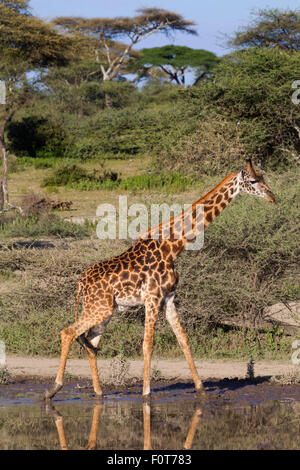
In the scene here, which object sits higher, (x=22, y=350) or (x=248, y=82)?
(x=248, y=82)

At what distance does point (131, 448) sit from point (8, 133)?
27.7m

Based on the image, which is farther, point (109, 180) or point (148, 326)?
point (109, 180)

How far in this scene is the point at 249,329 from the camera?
430 inches

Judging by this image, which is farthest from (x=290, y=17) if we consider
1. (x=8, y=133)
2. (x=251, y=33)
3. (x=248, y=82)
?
(x=8, y=133)

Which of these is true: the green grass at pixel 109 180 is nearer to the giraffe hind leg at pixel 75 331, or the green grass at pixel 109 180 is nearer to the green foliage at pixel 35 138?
the green foliage at pixel 35 138

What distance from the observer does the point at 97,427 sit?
22.0ft

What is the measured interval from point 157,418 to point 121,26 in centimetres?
4155

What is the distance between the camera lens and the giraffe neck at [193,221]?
307 inches

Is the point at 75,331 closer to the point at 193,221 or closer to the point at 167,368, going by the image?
the point at 193,221

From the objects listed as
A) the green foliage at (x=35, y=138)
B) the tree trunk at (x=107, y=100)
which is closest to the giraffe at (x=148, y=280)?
the green foliage at (x=35, y=138)

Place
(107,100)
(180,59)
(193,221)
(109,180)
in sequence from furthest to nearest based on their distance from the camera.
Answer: (180,59)
(107,100)
(109,180)
(193,221)

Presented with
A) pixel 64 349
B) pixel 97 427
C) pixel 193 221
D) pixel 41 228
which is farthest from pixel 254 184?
pixel 41 228

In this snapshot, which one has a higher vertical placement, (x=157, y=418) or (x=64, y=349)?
(x=64, y=349)
